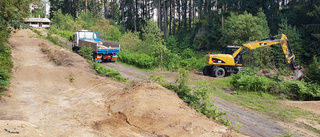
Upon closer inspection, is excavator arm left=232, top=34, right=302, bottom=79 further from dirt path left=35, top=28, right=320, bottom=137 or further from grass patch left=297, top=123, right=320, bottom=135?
grass patch left=297, top=123, right=320, bottom=135

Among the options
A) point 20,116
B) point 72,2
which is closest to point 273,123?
point 20,116

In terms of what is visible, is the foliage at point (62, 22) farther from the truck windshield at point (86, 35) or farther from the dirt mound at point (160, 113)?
the dirt mound at point (160, 113)

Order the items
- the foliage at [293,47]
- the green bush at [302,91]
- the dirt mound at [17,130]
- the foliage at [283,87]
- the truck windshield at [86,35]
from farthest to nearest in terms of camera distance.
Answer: the truck windshield at [86,35] < the foliage at [293,47] < the foliage at [283,87] < the green bush at [302,91] < the dirt mound at [17,130]

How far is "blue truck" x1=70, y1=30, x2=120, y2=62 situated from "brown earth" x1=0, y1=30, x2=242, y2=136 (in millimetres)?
8526

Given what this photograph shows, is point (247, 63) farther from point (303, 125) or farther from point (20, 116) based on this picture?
point (20, 116)

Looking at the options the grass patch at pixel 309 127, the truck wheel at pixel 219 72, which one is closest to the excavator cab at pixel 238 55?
the truck wheel at pixel 219 72

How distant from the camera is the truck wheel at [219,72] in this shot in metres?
19.5

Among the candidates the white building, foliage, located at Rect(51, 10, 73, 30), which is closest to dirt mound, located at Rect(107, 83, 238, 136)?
foliage, located at Rect(51, 10, 73, 30)

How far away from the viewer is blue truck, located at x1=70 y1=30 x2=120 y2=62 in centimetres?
2212

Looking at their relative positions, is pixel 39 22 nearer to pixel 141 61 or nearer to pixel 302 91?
pixel 141 61

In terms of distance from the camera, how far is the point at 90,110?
28.3 feet

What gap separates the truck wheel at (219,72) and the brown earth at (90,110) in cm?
1005

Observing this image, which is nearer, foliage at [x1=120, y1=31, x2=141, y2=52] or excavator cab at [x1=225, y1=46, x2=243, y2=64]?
excavator cab at [x1=225, y1=46, x2=243, y2=64]

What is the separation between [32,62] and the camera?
17047mm
